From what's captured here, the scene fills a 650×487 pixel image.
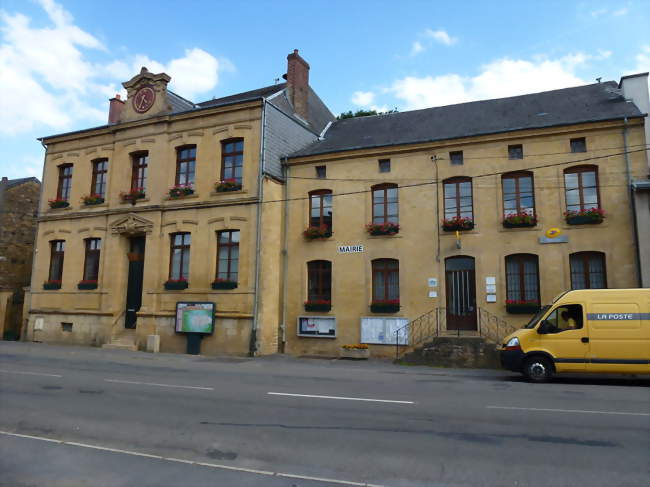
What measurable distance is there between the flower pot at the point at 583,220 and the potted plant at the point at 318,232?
28.9 ft

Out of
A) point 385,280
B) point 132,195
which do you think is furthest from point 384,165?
point 132,195

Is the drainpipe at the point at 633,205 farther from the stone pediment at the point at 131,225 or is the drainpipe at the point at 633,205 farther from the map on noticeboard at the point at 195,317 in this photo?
the stone pediment at the point at 131,225

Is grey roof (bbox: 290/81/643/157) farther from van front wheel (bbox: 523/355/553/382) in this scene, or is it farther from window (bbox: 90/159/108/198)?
window (bbox: 90/159/108/198)

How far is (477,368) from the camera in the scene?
1548cm

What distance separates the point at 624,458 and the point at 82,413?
7.86 meters

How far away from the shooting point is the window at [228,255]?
20.1 meters

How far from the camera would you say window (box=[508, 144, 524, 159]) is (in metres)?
17.7

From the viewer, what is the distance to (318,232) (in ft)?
64.7

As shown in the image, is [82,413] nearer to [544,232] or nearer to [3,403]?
[3,403]

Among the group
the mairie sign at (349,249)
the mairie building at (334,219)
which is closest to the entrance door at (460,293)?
the mairie building at (334,219)

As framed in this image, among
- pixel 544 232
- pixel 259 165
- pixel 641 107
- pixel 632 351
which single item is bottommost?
pixel 632 351

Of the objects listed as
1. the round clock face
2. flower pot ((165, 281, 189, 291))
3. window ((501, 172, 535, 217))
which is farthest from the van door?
the round clock face

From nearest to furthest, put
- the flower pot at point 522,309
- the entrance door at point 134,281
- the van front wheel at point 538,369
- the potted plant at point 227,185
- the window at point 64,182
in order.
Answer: the van front wheel at point 538,369
the flower pot at point 522,309
the potted plant at point 227,185
the entrance door at point 134,281
the window at point 64,182

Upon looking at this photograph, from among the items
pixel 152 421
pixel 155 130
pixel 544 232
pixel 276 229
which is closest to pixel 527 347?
pixel 544 232
